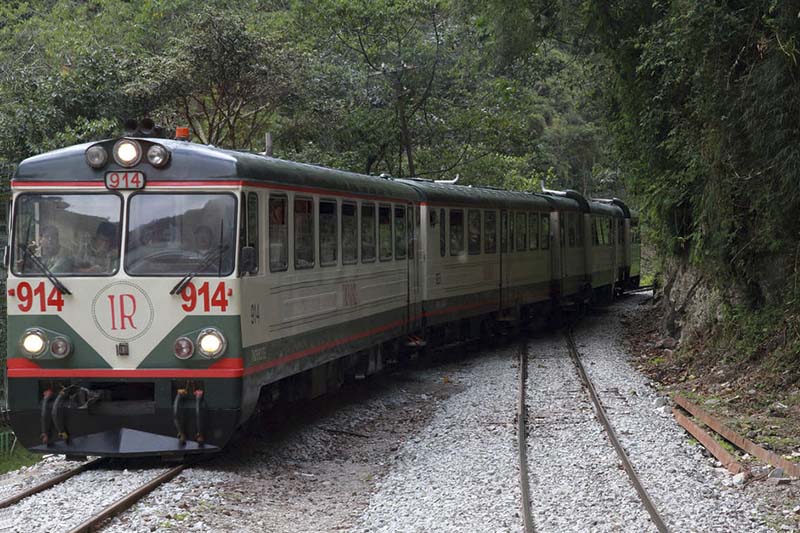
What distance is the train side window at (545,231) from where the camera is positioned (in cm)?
2100

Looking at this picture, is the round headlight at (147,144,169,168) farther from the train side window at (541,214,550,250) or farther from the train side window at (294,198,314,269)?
the train side window at (541,214,550,250)

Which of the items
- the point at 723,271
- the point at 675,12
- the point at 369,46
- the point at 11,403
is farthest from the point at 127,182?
the point at 369,46

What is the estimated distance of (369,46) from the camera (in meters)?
25.5

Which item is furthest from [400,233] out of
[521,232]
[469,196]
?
[521,232]

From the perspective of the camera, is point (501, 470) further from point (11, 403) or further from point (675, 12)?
point (675, 12)

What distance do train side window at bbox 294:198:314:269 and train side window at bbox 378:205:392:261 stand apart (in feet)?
8.41

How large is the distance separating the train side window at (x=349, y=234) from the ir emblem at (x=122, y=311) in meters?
3.28

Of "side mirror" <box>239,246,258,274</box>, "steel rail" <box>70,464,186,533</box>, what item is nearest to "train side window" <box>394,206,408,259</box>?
"side mirror" <box>239,246,258,274</box>

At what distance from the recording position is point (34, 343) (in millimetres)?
8312

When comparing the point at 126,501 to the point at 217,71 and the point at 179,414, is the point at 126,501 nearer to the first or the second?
the point at 179,414

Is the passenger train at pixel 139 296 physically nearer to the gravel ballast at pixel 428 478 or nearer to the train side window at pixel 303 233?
the gravel ballast at pixel 428 478

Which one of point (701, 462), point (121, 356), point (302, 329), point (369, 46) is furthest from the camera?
point (369, 46)

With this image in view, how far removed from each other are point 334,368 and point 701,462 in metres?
4.35

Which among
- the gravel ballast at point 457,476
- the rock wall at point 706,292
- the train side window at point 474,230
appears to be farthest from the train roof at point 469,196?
the gravel ballast at point 457,476
